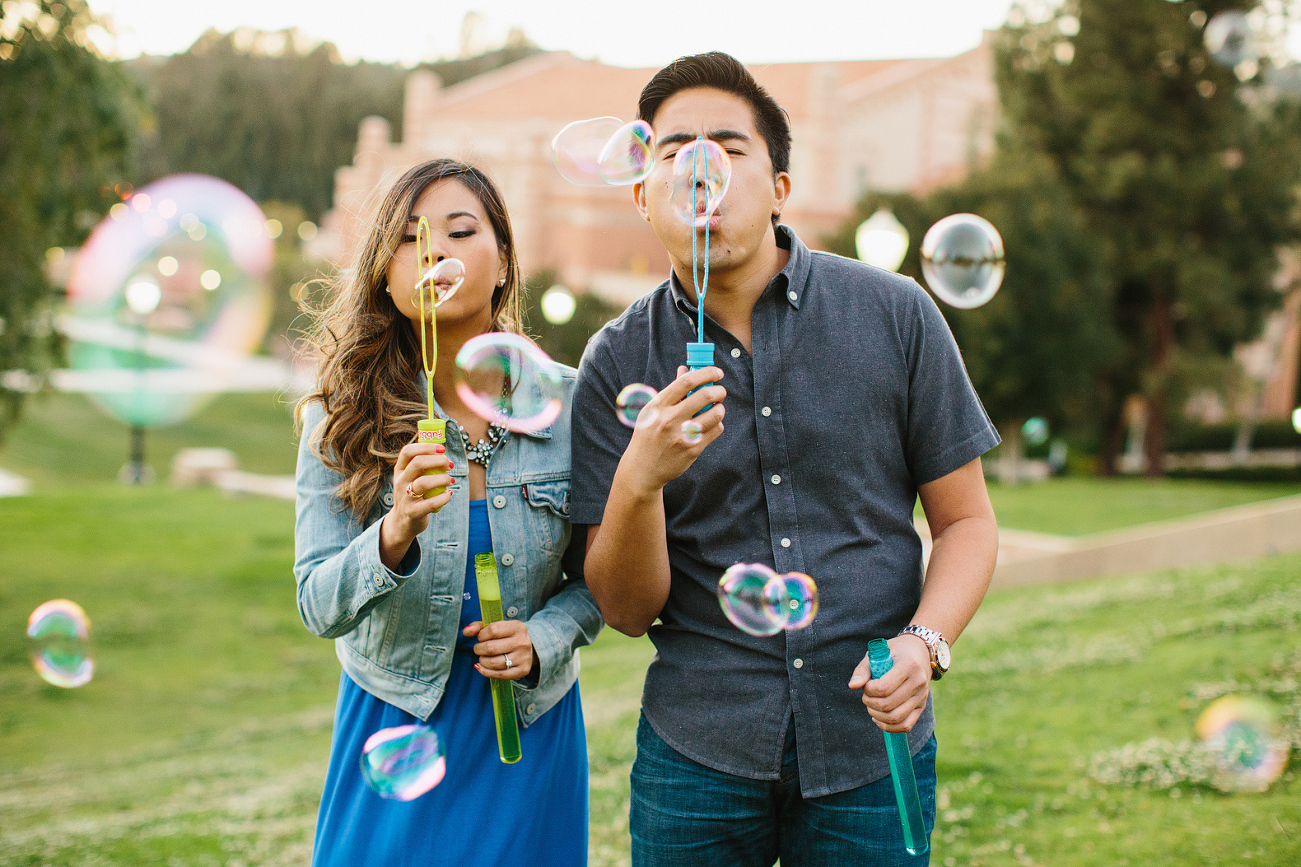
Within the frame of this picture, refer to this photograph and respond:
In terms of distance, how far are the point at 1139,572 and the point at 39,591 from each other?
11.9 metres

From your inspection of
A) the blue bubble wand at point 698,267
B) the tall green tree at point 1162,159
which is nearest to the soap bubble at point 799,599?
the blue bubble wand at point 698,267

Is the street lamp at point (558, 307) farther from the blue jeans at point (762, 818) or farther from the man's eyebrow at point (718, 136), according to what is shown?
the blue jeans at point (762, 818)

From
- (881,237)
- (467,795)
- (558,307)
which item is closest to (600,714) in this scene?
(467,795)

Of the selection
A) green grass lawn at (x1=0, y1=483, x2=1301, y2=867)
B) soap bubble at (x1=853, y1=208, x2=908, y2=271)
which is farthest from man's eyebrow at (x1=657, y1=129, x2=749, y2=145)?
soap bubble at (x1=853, y1=208, x2=908, y2=271)

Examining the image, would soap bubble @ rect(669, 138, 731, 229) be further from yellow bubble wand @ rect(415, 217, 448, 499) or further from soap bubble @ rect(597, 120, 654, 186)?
yellow bubble wand @ rect(415, 217, 448, 499)

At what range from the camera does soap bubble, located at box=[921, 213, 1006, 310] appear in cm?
358

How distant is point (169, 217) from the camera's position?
30.4m

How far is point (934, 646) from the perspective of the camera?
1.90m

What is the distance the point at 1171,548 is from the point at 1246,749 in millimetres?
7693

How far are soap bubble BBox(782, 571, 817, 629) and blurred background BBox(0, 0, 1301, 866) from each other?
1.16 metres

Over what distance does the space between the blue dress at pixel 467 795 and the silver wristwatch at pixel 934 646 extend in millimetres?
817

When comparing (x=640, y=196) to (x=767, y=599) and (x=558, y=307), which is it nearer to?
(x=767, y=599)

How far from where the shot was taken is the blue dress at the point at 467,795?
7.02ft

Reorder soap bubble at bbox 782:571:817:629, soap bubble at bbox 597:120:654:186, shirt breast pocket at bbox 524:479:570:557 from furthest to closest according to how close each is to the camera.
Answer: shirt breast pocket at bbox 524:479:570:557, soap bubble at bbox 597:120:654:186, soap bubble at bbox 782:571:817:629
